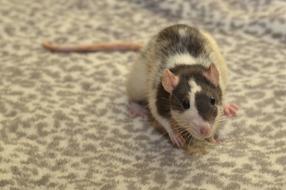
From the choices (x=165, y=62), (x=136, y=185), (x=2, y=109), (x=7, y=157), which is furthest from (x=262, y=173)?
(x=2, y=109)

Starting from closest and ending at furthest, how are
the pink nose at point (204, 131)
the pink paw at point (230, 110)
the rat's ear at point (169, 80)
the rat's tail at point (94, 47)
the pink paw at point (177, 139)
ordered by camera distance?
the pink nose at point (204, 131) < the rat's ear at point (169, 80) < the pink paw at point (177, 139) < the pink paw at point (230, 110) < the rat's tail at point (94, 47)

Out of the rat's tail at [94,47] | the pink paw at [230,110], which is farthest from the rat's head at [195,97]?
the rat's tail at [94,47]

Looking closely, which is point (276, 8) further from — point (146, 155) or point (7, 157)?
point (7, 157)

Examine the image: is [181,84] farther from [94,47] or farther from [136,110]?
[94,47]

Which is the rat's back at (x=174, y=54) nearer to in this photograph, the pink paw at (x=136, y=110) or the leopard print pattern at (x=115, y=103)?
the pink paw at (x=136, y=110)

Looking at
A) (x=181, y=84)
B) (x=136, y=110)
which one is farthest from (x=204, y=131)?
(x=136, y=110)
